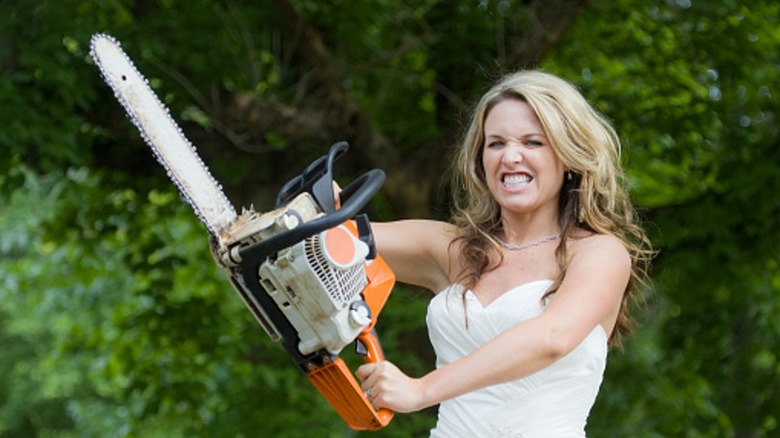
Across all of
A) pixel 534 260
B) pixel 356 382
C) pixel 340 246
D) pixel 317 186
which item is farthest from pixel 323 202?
pixel 534 260

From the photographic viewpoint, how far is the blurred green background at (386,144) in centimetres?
632

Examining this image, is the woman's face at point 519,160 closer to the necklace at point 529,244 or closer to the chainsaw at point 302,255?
the necklace at point 529,244

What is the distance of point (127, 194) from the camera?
25.7 ft

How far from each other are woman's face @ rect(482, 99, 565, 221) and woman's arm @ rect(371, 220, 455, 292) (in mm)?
246

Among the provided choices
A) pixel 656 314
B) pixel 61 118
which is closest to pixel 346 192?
pixel 61 118

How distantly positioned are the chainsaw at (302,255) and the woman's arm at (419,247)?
24 centimetres

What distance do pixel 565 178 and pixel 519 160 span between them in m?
0.17

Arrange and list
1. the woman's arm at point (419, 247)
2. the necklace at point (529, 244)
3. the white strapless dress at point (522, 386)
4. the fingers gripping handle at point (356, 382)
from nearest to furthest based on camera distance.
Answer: the fingers gripping handle at point (356, 382) → the white strapless dress at point (522, 386) → the necklace at point (529, 244) → the woman's arm at point (419, 247)

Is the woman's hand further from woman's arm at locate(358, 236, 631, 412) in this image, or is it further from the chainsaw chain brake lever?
the chainsaw chain brake lever

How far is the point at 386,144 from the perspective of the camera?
268 inches

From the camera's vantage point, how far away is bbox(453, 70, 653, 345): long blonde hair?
292cm

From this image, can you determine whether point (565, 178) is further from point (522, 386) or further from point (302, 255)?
point (302, 255)

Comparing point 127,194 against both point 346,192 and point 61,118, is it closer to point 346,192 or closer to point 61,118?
point 61,118

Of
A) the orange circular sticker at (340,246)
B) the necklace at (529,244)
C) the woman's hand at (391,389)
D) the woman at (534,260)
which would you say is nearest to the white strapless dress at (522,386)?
the woman at (534,260)
